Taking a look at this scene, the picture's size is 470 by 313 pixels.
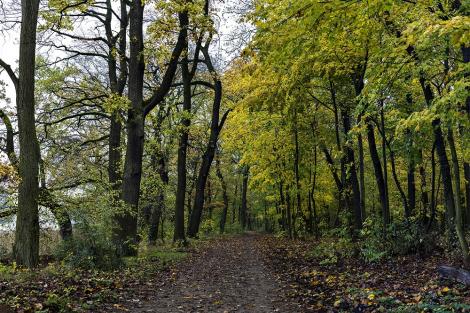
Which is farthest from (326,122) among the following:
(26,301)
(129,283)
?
(26,301)

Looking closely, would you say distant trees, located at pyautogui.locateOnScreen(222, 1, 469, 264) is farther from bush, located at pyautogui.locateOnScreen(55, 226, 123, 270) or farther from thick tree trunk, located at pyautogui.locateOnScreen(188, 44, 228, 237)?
bush, located at pyautogui.locateOnScreen(55, 226, 123, 270)

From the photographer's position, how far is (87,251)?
984 cm

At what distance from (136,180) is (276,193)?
17856 millimetres

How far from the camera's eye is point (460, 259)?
29.6ft

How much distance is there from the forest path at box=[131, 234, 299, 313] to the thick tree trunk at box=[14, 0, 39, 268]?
3186 mm

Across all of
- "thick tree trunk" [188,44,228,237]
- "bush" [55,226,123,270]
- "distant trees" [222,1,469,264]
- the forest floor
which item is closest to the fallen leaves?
the forest floor

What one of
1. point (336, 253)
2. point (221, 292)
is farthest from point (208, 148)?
point (221, 292)

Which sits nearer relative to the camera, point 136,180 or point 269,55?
point 269,55

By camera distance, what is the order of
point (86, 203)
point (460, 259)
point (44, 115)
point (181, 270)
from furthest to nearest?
point (44, 115) → point (181, 270) → point (86, 203) → point (460, 259)

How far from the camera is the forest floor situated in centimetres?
622

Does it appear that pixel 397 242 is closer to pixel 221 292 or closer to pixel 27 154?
pixel 221 292

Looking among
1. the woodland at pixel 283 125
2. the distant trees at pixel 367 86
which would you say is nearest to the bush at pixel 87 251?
the woodland at pixel 283 125

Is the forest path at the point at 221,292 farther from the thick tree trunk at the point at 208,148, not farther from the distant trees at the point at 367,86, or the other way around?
the thick tree trunk at the point at 208,148

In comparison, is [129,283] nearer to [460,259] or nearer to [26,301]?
[26,301]
